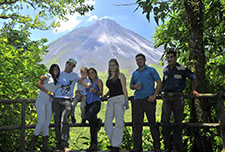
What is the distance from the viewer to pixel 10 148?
542cm

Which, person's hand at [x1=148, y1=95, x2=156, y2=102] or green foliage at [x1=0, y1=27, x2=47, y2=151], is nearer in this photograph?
person's hand at [x1=148, y1=95, x2=156, y2=102]

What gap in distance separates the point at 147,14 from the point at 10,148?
4425 millimetres

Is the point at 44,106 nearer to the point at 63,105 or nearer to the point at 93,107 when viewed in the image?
the point at 63,105

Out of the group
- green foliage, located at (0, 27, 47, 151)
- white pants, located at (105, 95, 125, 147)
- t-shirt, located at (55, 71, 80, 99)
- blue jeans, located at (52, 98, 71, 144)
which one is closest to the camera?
white pants, located at (105, 95, 125, 147)

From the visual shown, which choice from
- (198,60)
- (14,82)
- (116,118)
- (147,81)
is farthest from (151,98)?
(14,82)

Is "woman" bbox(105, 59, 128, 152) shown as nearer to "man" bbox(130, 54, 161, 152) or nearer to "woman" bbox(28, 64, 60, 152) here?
"man" bbox(130, 54, 161, 152)

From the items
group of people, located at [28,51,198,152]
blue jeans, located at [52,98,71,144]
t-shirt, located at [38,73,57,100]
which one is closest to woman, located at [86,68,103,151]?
group of people, located at [28,51,198,152]

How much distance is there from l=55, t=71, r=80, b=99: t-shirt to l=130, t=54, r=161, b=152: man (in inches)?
49.8

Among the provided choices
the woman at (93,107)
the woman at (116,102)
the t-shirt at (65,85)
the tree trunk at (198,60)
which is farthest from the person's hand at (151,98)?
the t-shirt at (65,85)

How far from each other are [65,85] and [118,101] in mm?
1159

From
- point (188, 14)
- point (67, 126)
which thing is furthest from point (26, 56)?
point (188, 14)

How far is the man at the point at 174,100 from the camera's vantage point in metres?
4.30

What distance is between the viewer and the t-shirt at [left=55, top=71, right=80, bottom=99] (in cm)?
456

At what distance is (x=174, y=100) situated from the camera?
4340 millimetres
